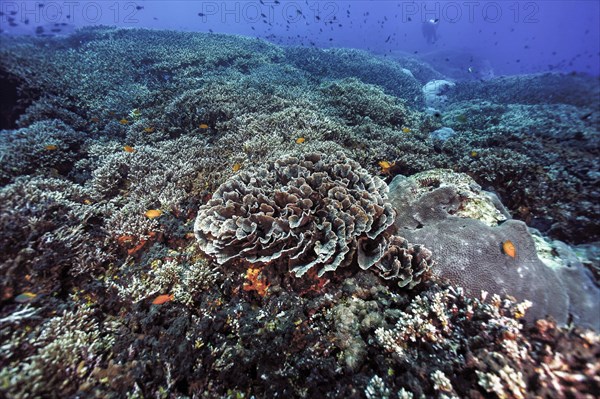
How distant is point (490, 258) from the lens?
11.5ft

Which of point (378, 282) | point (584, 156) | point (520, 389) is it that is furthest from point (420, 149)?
point (520, 389)

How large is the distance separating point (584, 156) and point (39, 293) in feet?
38.9

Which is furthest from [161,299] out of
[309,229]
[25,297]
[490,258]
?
[490,258]

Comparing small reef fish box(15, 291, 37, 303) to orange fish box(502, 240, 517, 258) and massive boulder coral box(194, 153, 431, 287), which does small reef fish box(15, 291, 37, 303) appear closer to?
massive boulder coral box(194, 153, 431, 287)

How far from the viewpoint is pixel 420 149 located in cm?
741

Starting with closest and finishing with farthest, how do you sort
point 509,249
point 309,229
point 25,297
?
point 25,297
point 509,249
point 309,229

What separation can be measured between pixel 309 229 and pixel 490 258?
8.36 ft

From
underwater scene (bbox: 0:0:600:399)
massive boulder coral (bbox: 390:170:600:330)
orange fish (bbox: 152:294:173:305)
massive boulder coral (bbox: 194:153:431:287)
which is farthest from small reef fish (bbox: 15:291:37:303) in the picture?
massive boulder coral (bbox: 390:170:600:330)

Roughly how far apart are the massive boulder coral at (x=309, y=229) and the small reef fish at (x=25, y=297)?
2.06 metres

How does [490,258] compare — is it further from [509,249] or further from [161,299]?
[161,299]

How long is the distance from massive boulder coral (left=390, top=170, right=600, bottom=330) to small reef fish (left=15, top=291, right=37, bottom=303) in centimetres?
528

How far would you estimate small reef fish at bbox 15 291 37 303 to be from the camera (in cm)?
308

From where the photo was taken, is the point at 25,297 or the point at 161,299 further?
the point at 161,299

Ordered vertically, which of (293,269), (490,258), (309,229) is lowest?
(293,269)
